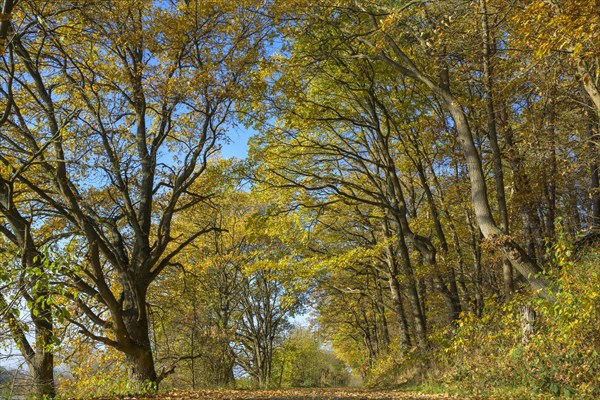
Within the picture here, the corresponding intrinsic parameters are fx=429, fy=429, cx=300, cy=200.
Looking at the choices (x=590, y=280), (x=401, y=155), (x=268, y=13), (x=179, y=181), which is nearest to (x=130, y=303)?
(x=179, y=181)

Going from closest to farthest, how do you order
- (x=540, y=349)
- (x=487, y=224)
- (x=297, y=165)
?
(x=540, y=349) < (x=487, y=224) < (x=297, y=165)

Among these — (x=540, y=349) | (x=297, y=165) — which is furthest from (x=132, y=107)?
(x=540, y=349)

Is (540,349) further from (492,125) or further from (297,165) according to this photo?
(297,165)

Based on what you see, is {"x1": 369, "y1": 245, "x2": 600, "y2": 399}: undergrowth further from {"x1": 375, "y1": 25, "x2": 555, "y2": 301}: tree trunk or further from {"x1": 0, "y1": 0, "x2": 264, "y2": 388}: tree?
{"x1": 0, "y1": 0, "x2": 264, "y2": 388}: tree

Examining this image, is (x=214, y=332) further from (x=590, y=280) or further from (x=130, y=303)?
(x=590, y=280)

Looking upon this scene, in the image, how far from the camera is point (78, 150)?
9.33 meters

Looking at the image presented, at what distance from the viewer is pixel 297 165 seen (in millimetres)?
15453

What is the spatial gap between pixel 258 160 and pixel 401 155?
5.74 m

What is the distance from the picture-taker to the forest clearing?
6.41 metres

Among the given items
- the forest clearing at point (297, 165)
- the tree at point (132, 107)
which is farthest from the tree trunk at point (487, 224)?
the tree at point (132, 107)

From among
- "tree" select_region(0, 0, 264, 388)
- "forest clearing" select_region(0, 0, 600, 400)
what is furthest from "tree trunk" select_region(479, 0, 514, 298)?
"tree" select_region(0, 0, 264, 388)

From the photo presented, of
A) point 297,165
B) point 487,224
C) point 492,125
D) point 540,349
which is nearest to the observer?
point 540,349

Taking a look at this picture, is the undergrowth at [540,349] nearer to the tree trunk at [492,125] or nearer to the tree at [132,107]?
the tree trunk at [492,125]

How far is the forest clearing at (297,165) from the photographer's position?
641cm
